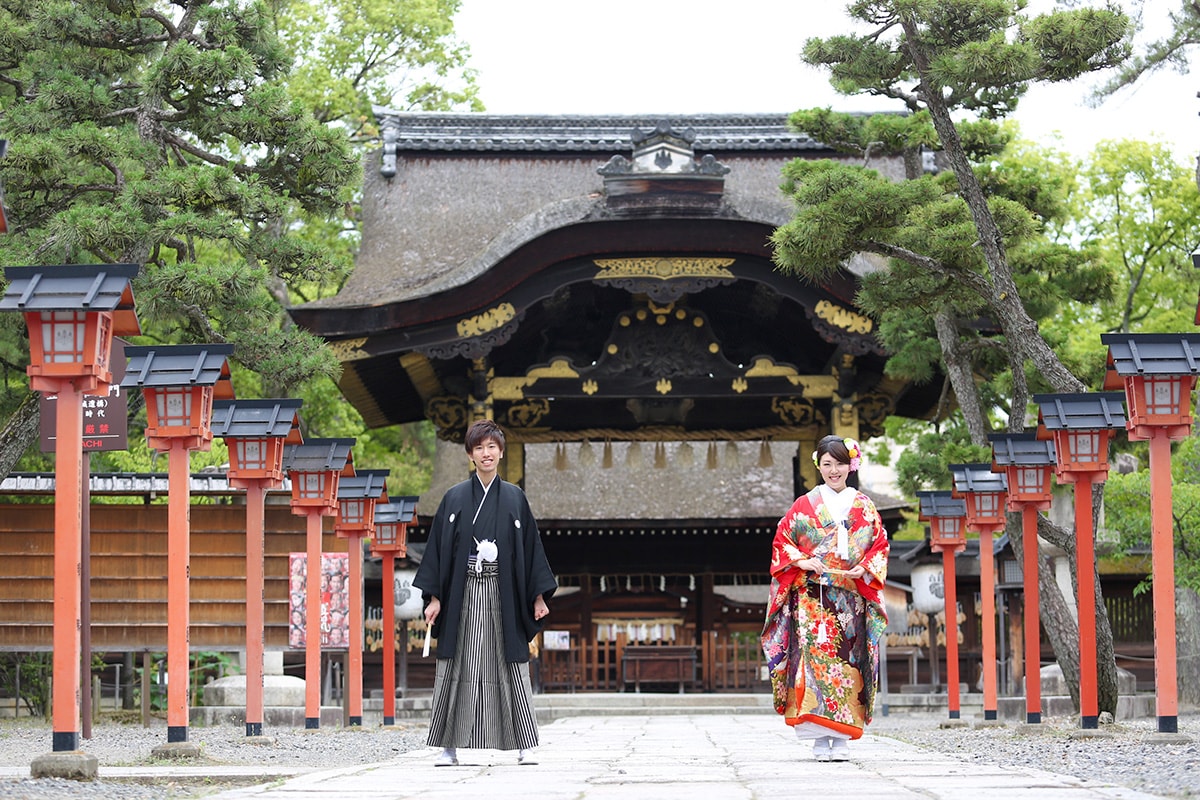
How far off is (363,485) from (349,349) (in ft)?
10.6

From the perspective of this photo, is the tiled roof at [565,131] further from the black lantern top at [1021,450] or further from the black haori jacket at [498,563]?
the black haori jacket at [498,563]

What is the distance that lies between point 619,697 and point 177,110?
869cm

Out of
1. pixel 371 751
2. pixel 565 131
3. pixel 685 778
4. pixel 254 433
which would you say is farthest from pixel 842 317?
pixel 685 778

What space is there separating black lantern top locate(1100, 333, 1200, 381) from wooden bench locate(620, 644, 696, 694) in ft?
42.1

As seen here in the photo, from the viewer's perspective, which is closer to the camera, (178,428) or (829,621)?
(829,621)

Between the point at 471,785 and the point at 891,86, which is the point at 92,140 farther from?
the point at 471,785

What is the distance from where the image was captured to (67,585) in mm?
→ 7027

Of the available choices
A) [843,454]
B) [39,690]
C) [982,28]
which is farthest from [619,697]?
[843,454]

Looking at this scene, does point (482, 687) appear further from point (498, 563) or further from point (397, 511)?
point (397, 511)

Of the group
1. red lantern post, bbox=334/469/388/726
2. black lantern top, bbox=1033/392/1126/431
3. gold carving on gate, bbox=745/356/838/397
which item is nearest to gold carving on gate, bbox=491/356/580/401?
gold carving on gate, bbox=745/356/838/397

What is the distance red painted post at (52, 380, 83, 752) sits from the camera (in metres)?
6.93

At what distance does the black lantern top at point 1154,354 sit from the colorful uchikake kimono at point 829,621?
7.76ft

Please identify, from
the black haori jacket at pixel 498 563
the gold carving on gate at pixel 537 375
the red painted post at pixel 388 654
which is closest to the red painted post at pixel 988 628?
the red painted post at pixel 388 654

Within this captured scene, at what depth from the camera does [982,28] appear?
11.9m
